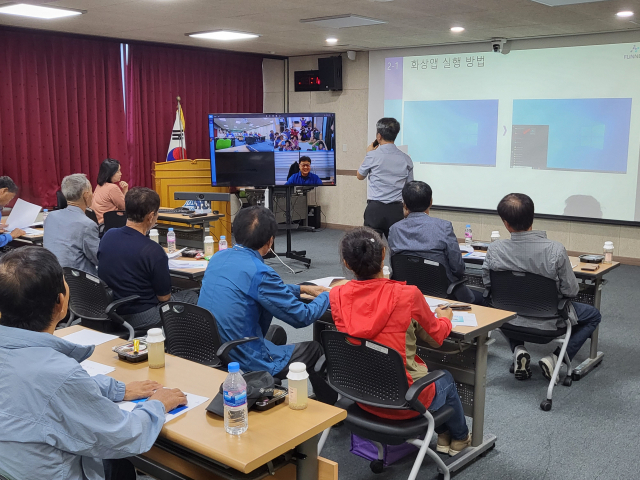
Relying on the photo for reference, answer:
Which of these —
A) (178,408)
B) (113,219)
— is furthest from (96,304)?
(113,219)

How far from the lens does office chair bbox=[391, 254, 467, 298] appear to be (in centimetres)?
381

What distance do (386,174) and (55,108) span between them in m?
4.38

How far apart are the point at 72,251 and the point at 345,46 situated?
577 cm

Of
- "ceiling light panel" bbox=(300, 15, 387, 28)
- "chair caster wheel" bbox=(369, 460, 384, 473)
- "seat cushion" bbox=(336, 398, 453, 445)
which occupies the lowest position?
"chair caster wheel" bbox=(369, 460, 384, 473)

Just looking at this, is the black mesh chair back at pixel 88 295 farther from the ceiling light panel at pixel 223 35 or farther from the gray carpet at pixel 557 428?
the ceiling light panel at pixel 223 35

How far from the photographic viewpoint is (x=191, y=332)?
2717 millimetres

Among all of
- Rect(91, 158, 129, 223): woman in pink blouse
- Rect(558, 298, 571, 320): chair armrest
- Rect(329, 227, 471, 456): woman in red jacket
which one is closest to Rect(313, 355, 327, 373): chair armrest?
Rect(329, 227, 471, 456): woman in red jacket

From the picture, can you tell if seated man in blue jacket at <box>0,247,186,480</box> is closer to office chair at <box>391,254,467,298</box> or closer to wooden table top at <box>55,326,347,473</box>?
wooden table top at <box>55,326,347,473</box>

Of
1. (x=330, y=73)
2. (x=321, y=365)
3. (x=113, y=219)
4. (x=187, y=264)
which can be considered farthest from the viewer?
(x=330, y=73)

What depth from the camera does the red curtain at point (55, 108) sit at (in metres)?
7.30

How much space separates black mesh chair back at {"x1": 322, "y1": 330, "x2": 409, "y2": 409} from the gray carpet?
615 millimetres

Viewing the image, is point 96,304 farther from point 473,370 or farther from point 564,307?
point 564,307

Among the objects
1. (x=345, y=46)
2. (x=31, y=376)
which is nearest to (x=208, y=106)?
(x=345, y=46)

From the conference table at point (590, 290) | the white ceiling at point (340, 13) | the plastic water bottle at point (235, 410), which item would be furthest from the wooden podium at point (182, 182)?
the plastic water bottle at point (235, 410)
